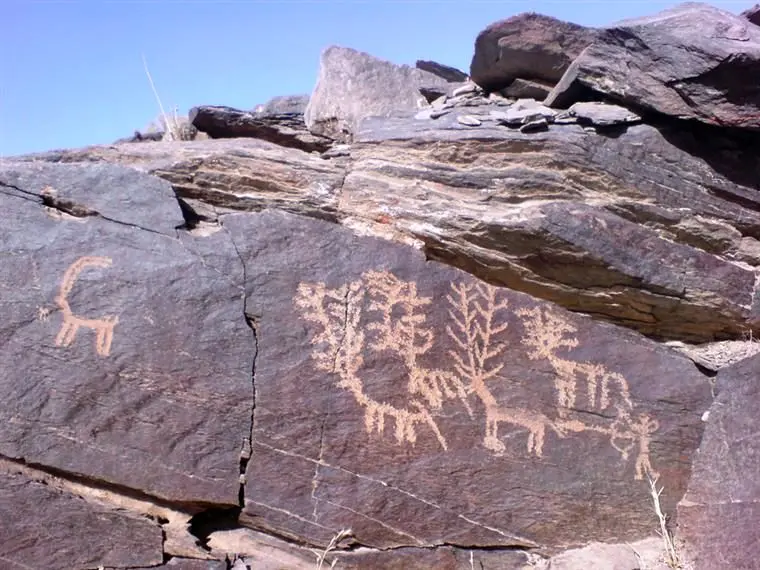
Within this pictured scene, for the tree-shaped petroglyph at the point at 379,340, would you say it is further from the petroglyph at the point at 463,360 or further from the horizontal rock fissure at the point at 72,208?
the horizontal rock fissure at the point at 72,208

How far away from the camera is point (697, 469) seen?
4.06 m

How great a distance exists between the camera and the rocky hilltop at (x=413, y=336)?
11.5 ft

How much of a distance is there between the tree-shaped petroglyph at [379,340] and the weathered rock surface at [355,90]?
144 centimetres

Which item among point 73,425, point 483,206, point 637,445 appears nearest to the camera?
point 73,425

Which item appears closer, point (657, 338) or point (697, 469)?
point (697, 469)

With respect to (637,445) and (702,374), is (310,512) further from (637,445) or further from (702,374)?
(702,374)

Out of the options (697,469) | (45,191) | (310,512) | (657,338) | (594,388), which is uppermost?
(45,191)

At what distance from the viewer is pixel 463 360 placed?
3980 mm

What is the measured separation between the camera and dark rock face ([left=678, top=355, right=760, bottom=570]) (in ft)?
12.5

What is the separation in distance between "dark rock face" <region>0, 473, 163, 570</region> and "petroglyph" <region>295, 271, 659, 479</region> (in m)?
1.15

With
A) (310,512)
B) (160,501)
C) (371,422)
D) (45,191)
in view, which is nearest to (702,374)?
(371,422)

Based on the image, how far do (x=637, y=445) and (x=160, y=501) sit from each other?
96.6 inches

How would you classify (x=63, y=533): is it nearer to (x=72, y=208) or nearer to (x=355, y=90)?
(x=72, y=208)

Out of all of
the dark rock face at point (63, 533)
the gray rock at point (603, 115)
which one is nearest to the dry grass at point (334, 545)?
the dark rock face at point (63, 533)
